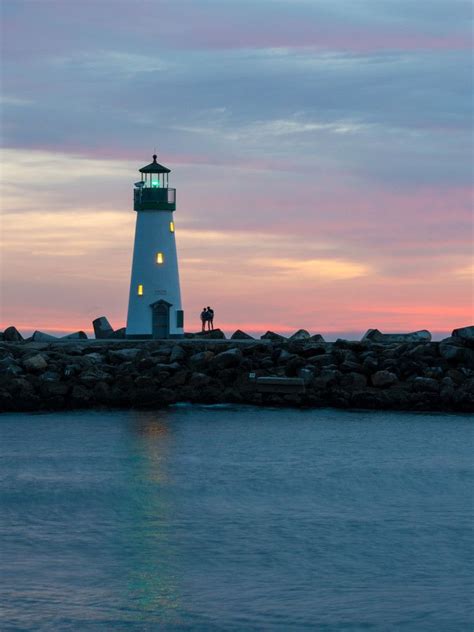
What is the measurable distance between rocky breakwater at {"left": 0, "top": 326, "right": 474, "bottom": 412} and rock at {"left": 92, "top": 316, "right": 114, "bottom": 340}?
1079cm

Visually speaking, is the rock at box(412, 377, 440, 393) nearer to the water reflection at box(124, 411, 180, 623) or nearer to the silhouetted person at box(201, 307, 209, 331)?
the water reflection at box(124, 411, 180, 623)

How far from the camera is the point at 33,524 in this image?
1955cm

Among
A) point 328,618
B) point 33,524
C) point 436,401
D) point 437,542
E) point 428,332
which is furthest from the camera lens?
point 428,332

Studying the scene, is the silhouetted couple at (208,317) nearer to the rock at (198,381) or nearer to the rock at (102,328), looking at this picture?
the rock at (102,328)

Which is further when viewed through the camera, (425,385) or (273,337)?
(273,337)

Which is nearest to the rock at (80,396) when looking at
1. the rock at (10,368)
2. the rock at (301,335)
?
the rock at (10,368)

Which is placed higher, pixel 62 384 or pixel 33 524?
pixel 62 384

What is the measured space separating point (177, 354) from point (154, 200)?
1019cm

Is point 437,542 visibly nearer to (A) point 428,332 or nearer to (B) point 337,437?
(B) point 337,437

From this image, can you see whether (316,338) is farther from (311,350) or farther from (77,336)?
(77,336)

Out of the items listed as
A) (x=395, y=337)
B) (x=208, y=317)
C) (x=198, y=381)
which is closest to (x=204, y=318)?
(x=208, y=317)

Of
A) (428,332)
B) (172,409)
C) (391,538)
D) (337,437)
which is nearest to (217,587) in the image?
(391,538)

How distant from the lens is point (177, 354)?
36000 mm

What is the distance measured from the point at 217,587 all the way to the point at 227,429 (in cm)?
1518
